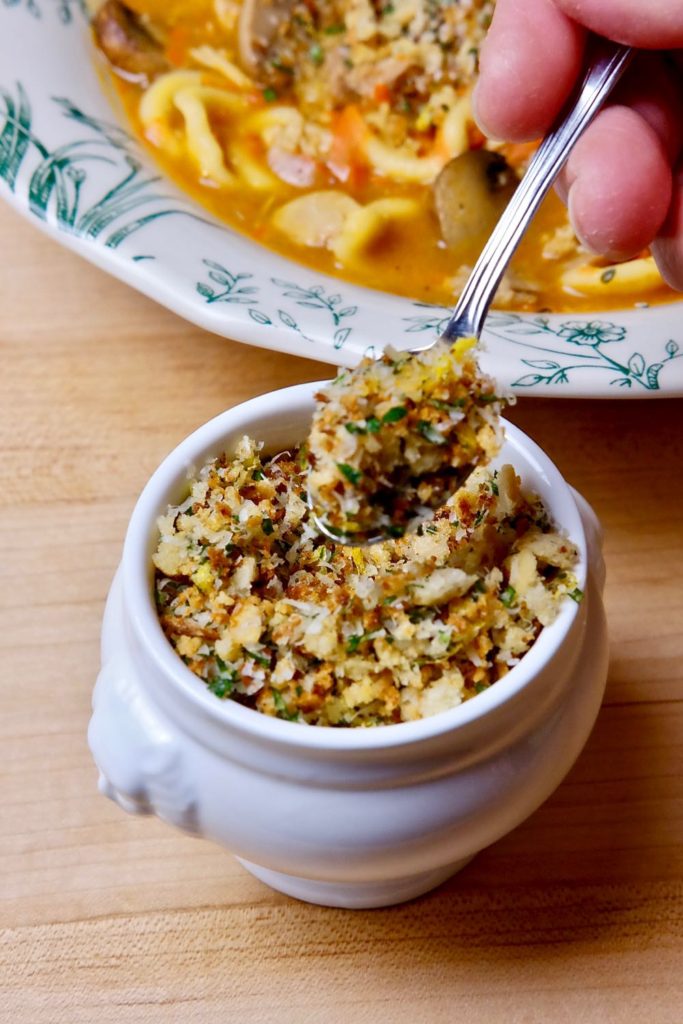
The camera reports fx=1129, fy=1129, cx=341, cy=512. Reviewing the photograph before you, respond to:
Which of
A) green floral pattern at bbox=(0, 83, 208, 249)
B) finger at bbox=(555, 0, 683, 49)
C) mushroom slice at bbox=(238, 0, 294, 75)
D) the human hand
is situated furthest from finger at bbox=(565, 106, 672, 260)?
mushroom slice at bbox=(238, 0, 294, 75)

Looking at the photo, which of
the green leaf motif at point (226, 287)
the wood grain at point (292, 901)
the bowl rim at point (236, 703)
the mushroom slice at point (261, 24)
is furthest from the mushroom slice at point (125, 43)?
the bowl rim at point (236, 703)

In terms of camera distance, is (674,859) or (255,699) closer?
(255,699)

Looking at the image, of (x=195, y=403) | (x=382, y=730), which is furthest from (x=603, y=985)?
(x=195, y=403)

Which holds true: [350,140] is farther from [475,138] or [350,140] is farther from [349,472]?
[349,472]

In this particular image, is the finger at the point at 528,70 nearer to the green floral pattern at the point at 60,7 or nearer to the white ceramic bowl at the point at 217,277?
the white ceramic bowl at the point at 217,277

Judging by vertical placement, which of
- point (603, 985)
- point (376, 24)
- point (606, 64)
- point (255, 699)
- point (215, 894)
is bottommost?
point (215, 894)

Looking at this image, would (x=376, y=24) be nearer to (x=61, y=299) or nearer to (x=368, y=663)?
(x=61, y=299)

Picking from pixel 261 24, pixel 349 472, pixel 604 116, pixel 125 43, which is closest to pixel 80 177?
pixel 125 43
